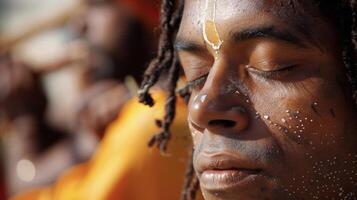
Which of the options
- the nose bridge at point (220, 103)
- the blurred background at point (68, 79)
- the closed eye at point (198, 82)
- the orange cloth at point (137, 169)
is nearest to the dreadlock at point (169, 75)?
the closed eye at point (198, 82)

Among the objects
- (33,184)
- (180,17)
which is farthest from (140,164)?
(33,184)

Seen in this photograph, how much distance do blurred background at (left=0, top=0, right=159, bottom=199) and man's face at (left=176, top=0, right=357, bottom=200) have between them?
4.50 feet

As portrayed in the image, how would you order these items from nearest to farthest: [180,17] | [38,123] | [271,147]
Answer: [271,147], [180,17], [38,123]

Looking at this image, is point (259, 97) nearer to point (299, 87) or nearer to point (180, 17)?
point (299, 87)

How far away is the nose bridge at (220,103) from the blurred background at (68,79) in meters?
1.35

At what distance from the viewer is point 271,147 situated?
6.46 feet

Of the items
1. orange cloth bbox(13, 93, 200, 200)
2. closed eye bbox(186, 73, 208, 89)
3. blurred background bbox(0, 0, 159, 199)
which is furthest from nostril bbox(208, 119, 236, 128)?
blurred background bbox(0, 0, 159, 199)

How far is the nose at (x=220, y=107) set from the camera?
197 cm

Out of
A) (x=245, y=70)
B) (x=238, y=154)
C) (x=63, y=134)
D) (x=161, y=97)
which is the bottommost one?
(x=63, y=134)

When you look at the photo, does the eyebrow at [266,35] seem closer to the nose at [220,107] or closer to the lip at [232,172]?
the nose at [220,107]

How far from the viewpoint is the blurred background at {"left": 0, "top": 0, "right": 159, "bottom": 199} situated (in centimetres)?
389

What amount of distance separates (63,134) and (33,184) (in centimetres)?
52

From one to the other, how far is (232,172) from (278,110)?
0.54ft

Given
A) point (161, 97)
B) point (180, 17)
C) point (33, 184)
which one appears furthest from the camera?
point (33, 184)
